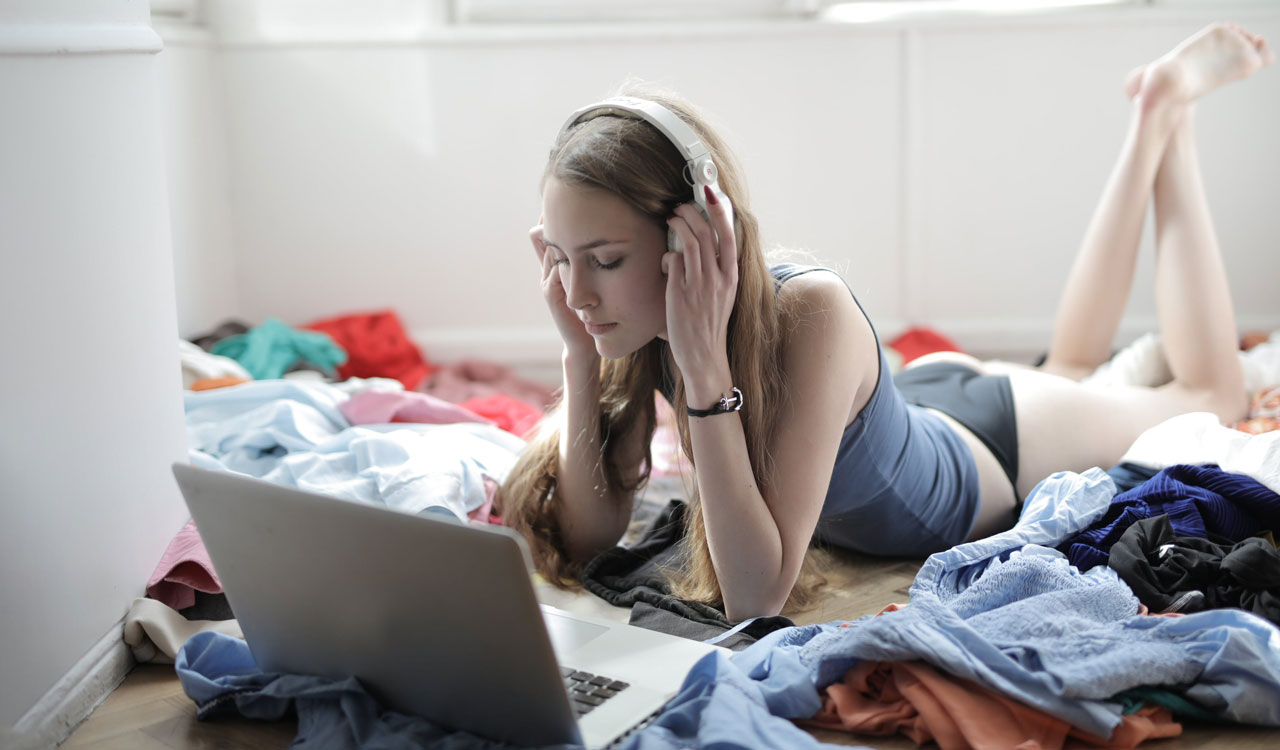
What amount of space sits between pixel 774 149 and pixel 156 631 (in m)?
2.15

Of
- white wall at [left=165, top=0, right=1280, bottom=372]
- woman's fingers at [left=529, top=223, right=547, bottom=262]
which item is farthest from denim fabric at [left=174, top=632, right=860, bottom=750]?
white wall at [left=165, top=0, right=1280, bottom=372]

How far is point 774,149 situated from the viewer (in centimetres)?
319

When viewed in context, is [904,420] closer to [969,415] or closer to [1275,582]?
[969,415]

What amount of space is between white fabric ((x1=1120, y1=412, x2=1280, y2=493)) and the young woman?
0.15 m

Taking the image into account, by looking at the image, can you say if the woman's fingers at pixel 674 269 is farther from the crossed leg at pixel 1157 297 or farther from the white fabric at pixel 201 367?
the white fabric at pixel 201 367

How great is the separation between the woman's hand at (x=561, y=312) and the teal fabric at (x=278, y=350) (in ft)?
4.06

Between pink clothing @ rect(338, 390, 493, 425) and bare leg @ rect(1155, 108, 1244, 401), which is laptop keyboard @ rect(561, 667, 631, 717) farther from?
bare leg @ rect(1155, 108, 1244, 401)

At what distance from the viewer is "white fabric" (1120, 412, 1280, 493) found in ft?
5.49

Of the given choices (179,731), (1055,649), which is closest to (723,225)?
(1055,649)

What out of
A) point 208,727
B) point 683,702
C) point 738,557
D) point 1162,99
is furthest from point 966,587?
point 1162,99

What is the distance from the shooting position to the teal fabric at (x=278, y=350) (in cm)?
278

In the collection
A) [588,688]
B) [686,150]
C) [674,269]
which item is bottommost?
[588,688]

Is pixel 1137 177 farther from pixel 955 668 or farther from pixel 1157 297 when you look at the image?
pixel 955 668

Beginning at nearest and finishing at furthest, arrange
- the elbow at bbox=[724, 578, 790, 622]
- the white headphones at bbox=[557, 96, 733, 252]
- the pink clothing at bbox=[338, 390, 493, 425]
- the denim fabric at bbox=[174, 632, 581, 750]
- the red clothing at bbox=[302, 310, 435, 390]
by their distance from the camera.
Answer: the denim fabric at bbox=[174, 632, 581, 750]
the white headphones at bbox=[557, 96, 733, 252]
the elbow at bbox=[724, 578, 790, 622]
the pink clothing at bbox=[338, 390, 493, 425]
the red clothing at bbox=[302, 310, 435, 390]
